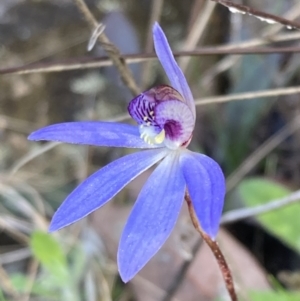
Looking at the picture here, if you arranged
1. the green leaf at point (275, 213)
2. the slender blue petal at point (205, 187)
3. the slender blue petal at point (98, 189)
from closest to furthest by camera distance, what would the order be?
1. the slender blue petal at point (205, 187)
2. the slender blue petal at point (98, 189)
3. the green leaf at point (275, 213)

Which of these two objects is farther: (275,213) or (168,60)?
(275,213)

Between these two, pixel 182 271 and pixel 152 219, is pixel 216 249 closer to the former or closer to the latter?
pixel 152 219

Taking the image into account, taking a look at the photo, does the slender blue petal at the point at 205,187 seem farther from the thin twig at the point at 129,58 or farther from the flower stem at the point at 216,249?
the thin twig at the point at 129,58

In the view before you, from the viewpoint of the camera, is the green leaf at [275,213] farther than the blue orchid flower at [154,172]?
Yes

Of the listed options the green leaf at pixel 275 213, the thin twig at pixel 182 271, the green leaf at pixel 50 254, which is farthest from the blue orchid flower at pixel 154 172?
the green leaf at pixel 275 213

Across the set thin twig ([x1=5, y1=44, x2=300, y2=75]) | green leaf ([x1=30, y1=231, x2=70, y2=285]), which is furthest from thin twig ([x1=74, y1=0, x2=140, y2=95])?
green leaf ([x1=30, y1=231, x2=70, y2=285])

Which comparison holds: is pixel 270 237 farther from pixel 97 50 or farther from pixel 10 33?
pixel 10 33

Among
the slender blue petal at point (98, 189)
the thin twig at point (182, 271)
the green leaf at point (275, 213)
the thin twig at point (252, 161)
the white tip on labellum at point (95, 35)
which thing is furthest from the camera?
the thin twig at point (252, 161)

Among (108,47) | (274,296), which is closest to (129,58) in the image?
(108,47)

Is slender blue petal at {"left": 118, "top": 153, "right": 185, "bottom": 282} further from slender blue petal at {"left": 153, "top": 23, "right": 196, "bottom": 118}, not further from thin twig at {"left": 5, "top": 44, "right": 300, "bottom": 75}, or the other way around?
thin twig at {"left": 5, "top": 44, "right": 300, "bottom": 75}
